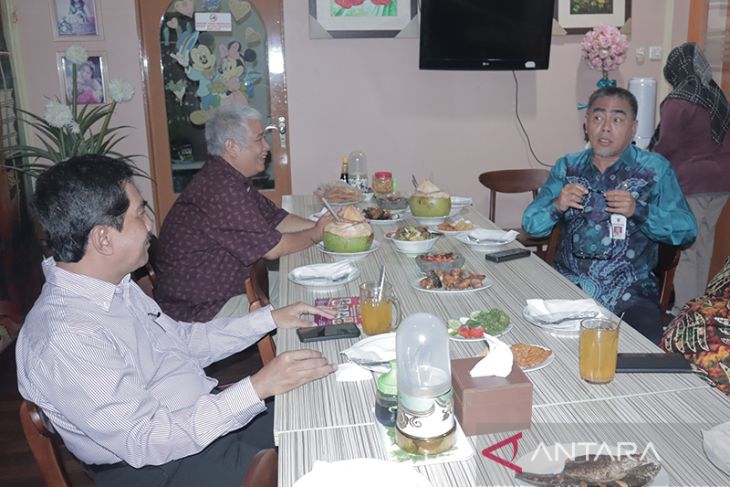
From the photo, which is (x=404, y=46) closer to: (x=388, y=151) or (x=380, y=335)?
(x=388, y=151)

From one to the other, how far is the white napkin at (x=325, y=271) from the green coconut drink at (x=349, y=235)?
0.34 ft

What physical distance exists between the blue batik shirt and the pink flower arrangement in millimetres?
2038

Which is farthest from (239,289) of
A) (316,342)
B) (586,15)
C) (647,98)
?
(586,15)

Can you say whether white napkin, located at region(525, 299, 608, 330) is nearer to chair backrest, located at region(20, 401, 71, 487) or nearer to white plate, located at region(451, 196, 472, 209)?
chair backrest, located at region(20, 401, 71, 487)

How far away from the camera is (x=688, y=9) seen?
14.9 feet

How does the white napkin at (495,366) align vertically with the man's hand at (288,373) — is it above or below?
above

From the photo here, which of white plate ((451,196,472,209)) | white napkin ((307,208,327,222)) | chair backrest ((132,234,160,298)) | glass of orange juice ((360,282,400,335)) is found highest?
glass of orange juice ((360,282,400,335))

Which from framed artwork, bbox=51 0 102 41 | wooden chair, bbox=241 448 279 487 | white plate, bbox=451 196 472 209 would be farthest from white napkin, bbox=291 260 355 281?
framed artwork, bbox=51 0 102 41

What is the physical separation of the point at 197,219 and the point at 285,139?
218cm

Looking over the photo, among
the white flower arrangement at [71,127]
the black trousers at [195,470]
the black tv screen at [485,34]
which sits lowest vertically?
the black trousers at [195,470]

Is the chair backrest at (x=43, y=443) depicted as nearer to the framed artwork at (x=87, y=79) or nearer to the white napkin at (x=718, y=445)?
the white napkin at (x=718, y=445)

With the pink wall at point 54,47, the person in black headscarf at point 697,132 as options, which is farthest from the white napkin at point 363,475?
the pink wall at point 54,47

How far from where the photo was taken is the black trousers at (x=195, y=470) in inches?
54.7

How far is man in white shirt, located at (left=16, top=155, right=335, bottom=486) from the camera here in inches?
47.8
